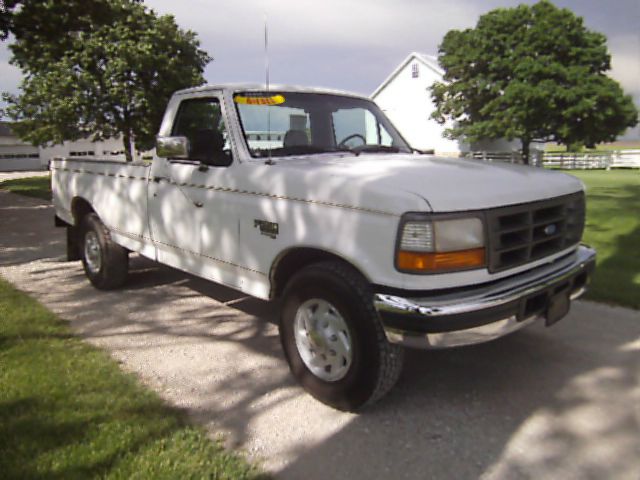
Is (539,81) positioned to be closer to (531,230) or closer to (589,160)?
(589,160)

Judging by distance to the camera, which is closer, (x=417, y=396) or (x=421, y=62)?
(x=417, y=396)

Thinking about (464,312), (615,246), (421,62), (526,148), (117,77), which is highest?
(421,62)

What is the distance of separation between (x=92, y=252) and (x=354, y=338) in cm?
405

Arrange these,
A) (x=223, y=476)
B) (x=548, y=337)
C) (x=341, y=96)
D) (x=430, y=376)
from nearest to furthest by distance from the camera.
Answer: (x=223, y=476), (x=430, y=376), (x=548, y=337), (x=341, y=96)

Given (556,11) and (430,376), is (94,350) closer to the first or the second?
(430,376)

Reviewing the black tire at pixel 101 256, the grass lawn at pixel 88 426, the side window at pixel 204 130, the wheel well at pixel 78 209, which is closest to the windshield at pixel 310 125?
the side window at pixel 204 130

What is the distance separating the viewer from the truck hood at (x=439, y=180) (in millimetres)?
2688

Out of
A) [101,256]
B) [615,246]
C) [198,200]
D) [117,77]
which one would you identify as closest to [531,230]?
[198,200]

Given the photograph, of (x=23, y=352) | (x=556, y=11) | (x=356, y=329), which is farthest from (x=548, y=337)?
(x=556, y=11)

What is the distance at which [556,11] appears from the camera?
32.8m

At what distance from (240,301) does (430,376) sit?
243cm

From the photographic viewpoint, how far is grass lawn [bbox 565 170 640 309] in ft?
17.5

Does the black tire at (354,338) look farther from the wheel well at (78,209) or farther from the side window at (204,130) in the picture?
the wheel well at (78,209)

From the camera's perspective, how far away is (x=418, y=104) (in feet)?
135
